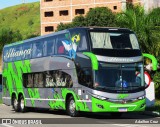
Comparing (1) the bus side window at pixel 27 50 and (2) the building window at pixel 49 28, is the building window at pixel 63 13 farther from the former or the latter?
(1) the bus side window at pixel 27 50

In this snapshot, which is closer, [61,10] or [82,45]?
[82,45]

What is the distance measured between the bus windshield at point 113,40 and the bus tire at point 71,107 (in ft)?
9.73

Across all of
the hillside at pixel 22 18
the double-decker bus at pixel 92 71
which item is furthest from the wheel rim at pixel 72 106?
the hillside at pixel 22 18

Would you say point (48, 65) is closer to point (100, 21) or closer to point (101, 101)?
point (101, 101)

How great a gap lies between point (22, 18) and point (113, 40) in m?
161

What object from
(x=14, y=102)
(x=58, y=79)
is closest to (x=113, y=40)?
(x=58, y=79)

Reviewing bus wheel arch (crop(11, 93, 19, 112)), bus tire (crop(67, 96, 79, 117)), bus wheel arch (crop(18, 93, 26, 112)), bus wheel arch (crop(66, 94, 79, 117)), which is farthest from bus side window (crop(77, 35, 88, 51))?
bus wheel arch (crop(11, 93, 19, 112))

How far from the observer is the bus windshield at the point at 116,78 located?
2270 cm

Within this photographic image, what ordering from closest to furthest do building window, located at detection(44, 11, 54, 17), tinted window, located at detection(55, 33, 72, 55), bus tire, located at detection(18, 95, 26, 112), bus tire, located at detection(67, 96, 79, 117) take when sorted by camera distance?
bus tire, located at detection(67, 96, 79, 117) → tinted window, located at detection(55, 33, 72, 55) → bus tire, located at detection(18, 95, 26, 112) → building window, located at detection(44, 11, 54, 17)

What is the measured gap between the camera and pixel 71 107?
24.7 metres

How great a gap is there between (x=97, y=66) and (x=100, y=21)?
61966 millimetres

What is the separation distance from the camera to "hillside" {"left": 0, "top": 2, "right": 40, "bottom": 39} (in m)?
173

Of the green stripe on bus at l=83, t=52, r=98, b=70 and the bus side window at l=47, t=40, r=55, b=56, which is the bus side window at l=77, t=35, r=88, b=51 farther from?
the bus side window at l=47, t=40, r=55, b=56

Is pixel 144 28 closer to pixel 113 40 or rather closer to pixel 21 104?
pixel 21 104
